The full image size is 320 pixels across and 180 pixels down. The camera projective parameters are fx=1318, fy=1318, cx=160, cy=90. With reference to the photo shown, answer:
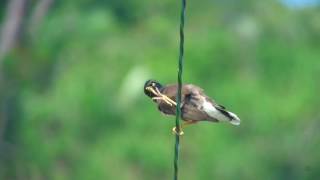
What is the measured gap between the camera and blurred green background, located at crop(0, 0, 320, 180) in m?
8.14

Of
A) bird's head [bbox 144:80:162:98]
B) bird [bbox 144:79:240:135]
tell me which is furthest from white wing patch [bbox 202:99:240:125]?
bird's head [bbox 144:80:162:98]

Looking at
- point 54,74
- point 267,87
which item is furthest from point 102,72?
point 267,87

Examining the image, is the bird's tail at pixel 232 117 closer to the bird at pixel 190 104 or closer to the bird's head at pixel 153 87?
the bird at pixel 190 104

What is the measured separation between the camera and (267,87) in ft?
29.1

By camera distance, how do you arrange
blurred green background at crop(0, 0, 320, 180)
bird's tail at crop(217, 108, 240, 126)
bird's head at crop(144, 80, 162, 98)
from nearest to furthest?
bird's tail at crop(217, 108, 240, 126) → bird's head at crop(144, 80, 162, 98) → blurred green background at crop(0, 0, 320, 180)

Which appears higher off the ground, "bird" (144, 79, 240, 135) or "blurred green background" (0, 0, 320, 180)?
"bird" (144, 79, 240, 135)

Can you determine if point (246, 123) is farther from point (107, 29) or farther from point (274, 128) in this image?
point (107, 29)

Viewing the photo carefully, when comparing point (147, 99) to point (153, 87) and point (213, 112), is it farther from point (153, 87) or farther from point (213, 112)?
point (213, 112)

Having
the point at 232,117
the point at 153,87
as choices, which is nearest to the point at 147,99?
the point at 153,87

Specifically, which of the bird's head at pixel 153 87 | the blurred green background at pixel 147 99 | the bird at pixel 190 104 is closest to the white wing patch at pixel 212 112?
the bird at pixel 190 104

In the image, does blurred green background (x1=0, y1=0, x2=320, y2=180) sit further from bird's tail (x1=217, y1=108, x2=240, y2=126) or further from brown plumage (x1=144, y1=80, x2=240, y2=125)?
bird's tail (x1=217, y1=108, x2=240, y2=126)

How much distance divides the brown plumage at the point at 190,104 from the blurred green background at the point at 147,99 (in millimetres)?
5076

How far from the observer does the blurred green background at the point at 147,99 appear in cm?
814

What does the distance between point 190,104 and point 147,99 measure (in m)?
5.58
